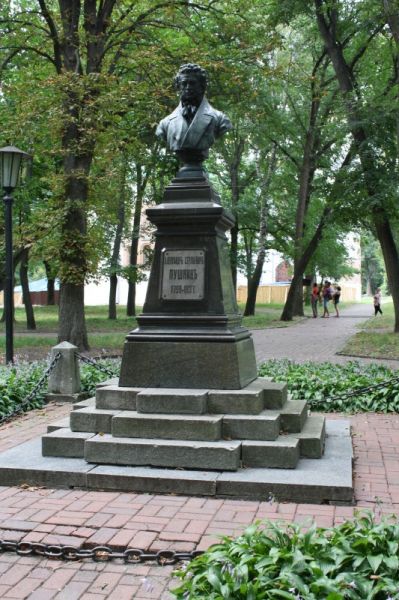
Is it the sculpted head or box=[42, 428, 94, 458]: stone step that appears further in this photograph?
the sculpted head

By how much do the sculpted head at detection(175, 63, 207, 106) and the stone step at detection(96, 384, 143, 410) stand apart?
306 centimetres

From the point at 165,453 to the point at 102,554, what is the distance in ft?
5.35

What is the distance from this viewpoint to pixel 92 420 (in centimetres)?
615

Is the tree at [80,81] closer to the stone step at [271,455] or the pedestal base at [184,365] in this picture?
the pedestal base at [184,365]

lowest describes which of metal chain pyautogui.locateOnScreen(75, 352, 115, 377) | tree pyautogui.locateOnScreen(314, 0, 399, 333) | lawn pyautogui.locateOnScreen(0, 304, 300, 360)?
lawn pyautogui.locateOnScreen(0, 304, 300, 360)

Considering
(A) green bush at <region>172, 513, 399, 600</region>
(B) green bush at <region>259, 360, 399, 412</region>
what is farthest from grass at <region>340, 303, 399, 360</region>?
(A) green bush at <region>172, 513, 399, 600</region>

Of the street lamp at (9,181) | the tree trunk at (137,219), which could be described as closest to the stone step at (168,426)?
the street lamp at (9,181)

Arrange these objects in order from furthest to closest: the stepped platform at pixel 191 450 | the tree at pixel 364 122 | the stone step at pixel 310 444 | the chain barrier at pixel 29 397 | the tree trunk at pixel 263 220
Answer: the tree trunk at pixel 263 220 < the tree at pixel 364 122 < the chain barrier at pixel 29 397 < the stone step at pixel 310 444 < the stepped platform at pixel 191 450

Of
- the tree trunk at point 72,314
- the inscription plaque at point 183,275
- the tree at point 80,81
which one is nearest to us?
the inscription plaque at point 183,275

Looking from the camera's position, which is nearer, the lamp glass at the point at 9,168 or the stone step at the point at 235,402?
the stone step at the point at 235,402

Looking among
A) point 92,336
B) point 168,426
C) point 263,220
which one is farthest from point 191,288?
point 263,220

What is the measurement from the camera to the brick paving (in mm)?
3737

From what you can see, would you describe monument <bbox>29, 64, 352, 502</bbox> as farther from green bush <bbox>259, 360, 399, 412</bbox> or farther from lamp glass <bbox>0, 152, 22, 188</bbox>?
lamp glass <bbox>0, 152, 22, 188</bbox>

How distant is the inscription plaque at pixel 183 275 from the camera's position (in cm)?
678
